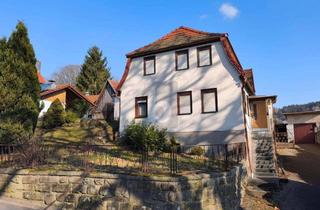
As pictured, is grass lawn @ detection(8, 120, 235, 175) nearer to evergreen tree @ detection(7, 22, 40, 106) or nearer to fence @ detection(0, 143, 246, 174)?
fence @ detection(0, 143, 246, 174)

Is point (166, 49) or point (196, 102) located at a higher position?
point (166, 49)

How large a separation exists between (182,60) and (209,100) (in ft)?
9.78

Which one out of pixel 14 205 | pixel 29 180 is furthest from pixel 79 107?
pixel 14 205

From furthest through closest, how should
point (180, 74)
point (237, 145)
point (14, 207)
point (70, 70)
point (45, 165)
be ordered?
point (70, 70) < point (180, 74) < point (237, 145) < point (45, 165) < point (14, 207)

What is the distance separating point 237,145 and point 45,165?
835 cm

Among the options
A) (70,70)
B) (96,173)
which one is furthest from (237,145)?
(70,70)

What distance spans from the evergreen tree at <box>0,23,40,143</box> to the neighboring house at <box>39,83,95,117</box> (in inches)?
399

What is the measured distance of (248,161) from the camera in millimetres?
13680

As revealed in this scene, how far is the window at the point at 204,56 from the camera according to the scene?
1517 centimetres

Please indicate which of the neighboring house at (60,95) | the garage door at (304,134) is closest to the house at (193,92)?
the neighboring house at (60,95)

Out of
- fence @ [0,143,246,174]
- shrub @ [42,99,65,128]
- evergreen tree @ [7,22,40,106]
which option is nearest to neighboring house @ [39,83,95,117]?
shrub @ [42,99,65,128]

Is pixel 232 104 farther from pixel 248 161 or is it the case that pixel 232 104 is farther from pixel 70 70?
pixel 70 70

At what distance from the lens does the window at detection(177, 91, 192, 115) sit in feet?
50.3

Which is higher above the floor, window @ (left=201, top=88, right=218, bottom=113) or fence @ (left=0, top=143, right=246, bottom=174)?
window @ (left=201, top=88, right=218, bottom=113)
